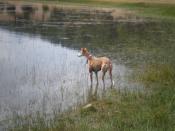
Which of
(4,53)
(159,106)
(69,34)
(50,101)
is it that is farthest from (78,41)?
(159,106)

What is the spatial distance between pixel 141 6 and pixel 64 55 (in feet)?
132

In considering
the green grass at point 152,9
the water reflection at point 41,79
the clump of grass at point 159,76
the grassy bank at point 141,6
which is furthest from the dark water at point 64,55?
the grassy bank at point 141,6

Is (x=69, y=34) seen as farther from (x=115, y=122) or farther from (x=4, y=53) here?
(x=115, y=122)

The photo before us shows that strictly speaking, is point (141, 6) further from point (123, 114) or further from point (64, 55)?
point (123, 114)

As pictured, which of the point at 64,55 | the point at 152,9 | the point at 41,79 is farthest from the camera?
the point at 152,9

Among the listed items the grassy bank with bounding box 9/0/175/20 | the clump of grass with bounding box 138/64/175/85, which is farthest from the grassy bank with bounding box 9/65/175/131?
the grassy bank with bounding box 9/0/175/20

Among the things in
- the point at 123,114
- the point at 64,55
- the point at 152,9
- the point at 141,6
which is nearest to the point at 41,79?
the point at 123,114

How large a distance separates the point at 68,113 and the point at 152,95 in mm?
2884

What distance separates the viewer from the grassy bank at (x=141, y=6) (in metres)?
55.1

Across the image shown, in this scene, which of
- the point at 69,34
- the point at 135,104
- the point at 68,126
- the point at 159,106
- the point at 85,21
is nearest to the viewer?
the point at 68,126

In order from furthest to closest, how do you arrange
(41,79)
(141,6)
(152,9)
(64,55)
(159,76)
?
(141,6)
(152,9)
(64,55)
(41,79)
(159,76)

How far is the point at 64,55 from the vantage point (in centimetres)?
2609

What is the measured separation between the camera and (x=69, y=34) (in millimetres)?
36844

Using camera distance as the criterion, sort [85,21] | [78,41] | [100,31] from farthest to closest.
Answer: [85,21]
[100,31]
[78,41]
